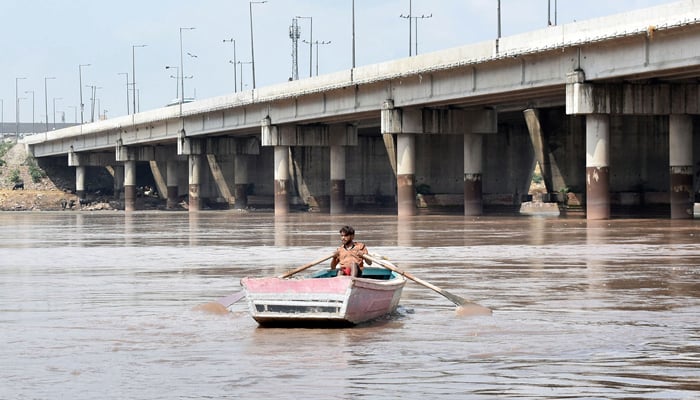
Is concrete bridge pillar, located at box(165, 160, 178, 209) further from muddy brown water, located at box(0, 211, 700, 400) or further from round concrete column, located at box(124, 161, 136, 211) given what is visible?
muddy brown water, located at box(0, 211, 700, 400)

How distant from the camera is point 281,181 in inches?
3189

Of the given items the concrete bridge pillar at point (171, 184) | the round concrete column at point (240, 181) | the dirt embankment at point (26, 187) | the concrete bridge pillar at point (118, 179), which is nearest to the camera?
the round concrete column at point (240, 181)

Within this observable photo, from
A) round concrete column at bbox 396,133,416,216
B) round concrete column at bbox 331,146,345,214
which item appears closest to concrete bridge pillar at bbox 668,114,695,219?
round concrete column at bbox 396,133,416,216

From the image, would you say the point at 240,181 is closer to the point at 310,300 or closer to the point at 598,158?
the point at 598,158

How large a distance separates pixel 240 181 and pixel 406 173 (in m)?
31.5

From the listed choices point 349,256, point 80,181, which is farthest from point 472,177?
point 80,181

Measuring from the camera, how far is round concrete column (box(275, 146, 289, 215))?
80438 mm

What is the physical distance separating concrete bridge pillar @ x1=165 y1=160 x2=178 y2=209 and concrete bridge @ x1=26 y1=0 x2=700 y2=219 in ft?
18.5

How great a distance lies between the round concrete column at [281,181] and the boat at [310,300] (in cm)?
6353

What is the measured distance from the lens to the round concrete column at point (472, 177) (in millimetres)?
66562

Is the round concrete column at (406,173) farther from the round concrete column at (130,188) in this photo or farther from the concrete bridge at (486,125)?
the round concrete column at (130,188)

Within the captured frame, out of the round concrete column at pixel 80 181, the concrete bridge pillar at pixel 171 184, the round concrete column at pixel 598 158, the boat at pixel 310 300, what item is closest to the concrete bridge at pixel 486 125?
the round concrete column at pixel 598 158

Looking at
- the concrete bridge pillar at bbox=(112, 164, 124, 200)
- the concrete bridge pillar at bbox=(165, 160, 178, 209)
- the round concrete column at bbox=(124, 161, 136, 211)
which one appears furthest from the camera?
the concrete bridge pillar at bbox=(112, 164, 124, 200)

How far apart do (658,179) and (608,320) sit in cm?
4974
